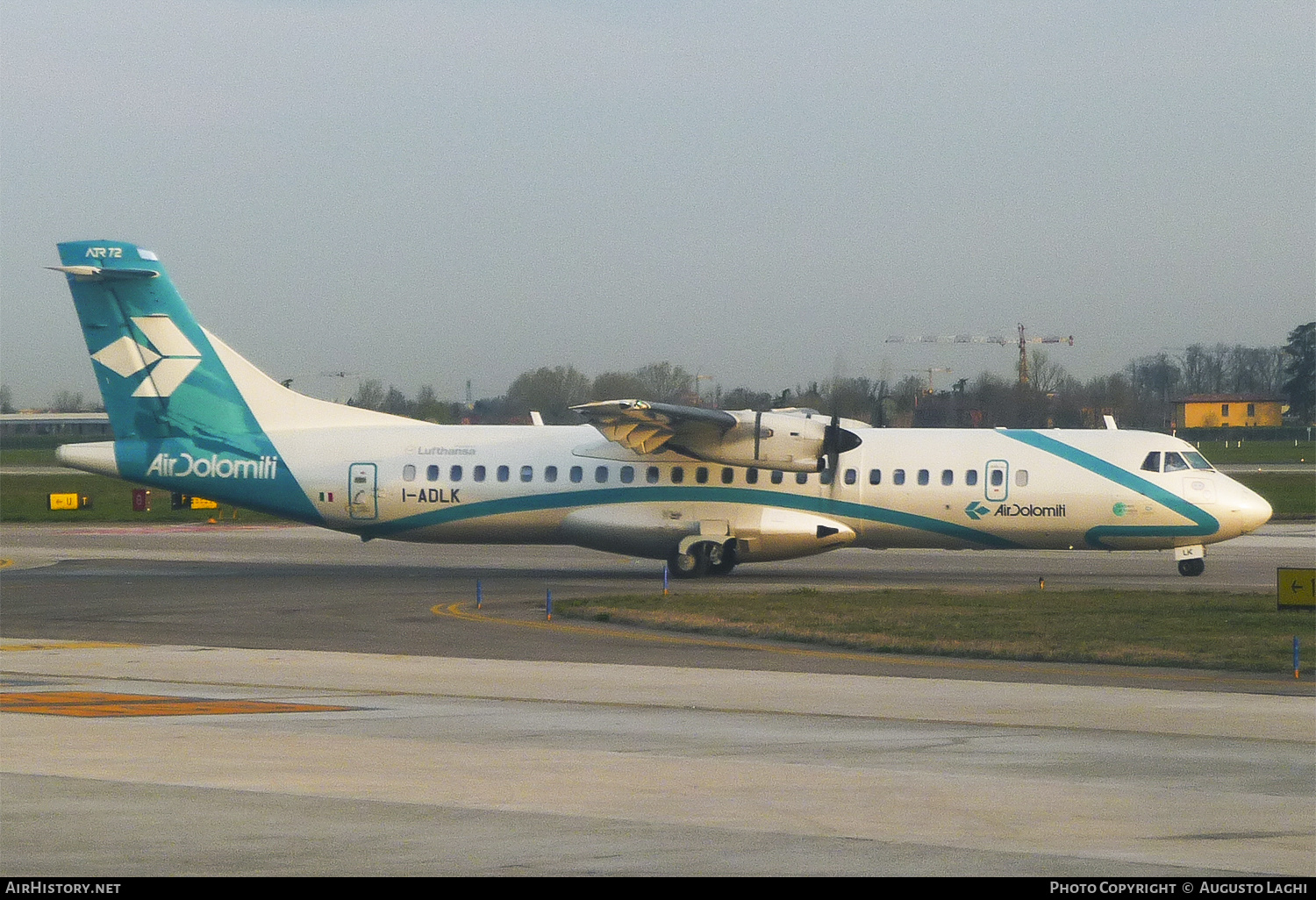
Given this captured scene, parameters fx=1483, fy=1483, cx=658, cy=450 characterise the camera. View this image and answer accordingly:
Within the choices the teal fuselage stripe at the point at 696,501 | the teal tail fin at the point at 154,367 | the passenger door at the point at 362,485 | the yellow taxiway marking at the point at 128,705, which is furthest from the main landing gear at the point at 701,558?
the yellow taxiway marking at the point at 128,705

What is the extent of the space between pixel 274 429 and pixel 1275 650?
21812 mm

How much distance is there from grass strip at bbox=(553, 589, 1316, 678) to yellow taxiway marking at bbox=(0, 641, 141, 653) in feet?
24.0

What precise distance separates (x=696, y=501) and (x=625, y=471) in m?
1.70

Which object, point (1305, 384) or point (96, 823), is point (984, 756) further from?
point (1305, 384)

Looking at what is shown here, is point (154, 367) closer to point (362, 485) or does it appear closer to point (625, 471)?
point (362, 485)

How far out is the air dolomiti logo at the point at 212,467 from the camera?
3300cm

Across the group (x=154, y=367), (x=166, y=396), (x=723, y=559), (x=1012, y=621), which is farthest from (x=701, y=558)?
(x=154, y=367)

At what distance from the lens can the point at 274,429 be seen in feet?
110

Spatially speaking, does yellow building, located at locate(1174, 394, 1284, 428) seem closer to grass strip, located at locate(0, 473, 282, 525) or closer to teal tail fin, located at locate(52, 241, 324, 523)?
grass strip, located at locate(0, 473, 282, 525)

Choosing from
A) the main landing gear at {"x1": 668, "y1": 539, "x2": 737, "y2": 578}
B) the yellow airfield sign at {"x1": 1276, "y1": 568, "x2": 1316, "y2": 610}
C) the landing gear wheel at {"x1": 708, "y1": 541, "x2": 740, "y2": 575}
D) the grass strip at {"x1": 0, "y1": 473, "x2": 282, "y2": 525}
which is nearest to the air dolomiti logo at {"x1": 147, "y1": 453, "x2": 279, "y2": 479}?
the main landing gear at {"x1": 668, "y1": 539, "x2": 737, "y2": 578}

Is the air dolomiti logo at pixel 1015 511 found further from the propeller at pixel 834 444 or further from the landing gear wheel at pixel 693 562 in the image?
the landing gear wheel at pixel 693 562

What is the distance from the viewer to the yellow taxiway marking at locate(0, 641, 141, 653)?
20.8 m

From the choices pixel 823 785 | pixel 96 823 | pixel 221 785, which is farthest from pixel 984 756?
pixel 96 823
